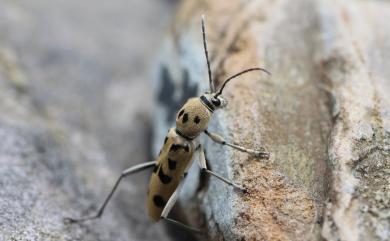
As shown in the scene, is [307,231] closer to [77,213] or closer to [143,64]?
[77,213]

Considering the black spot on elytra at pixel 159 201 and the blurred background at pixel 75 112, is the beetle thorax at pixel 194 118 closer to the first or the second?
the black spot on elytra at pixel 159 201

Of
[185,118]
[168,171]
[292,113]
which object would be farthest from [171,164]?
[292,113]

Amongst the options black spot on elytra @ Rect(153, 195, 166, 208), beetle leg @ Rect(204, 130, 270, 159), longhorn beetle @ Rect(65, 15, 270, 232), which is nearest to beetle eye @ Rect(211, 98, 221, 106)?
longhorn beetle @ Rect(65, 15, 270, 232)

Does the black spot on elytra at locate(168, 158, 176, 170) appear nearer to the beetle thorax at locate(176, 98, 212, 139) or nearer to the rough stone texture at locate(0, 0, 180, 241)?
the beetle thorax at locate(176, 98, 212, 139)

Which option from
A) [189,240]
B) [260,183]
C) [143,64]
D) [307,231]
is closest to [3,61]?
[143,64]

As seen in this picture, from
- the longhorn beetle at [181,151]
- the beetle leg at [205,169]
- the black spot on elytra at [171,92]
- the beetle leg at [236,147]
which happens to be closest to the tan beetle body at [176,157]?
the longhorn beetle at [181,151]

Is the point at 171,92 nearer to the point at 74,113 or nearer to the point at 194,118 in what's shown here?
the point at 194,118
